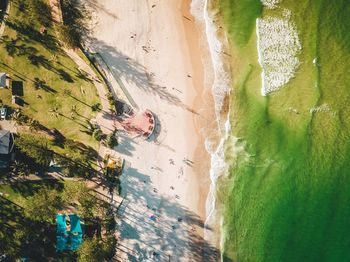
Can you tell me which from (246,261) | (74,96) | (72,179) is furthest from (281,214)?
(74,96)

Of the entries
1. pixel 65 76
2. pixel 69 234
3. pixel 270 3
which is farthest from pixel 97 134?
pixel 270 3

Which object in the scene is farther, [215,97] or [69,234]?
[215,97]

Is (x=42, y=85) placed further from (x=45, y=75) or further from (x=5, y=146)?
(x=5, y=146)

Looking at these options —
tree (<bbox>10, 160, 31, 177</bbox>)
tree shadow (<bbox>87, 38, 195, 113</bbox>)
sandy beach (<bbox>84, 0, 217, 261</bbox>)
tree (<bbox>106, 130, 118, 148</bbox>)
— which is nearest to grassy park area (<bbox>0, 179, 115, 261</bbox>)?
tree (<bbox>10, 160, 31, 177</bbox>)

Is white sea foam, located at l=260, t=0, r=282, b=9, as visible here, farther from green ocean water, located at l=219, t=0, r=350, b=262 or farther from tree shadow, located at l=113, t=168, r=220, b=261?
tree shadow, located at l=113, t=168, r=220, b=261

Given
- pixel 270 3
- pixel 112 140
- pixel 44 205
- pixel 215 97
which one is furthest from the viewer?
pixel 215 97

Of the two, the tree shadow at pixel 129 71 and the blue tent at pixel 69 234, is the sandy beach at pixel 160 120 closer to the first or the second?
the tree shadow at pixel 129 71

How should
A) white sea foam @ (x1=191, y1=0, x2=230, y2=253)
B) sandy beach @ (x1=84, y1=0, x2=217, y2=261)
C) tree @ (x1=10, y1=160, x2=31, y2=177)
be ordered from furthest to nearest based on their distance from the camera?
1. white sea foam @ (x1=191, y1=0, x2=230, y2=253)
2. sandy beach @ (x1=84, y1=0, x2=217, y2=261)
3. tree @ (x1=10, y1=160, x2=31, y2=177)
